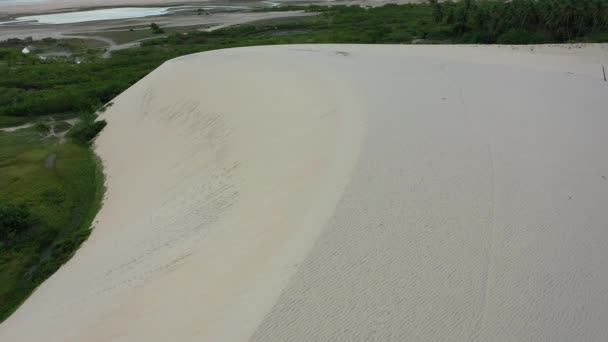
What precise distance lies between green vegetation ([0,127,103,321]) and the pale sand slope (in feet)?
1.99

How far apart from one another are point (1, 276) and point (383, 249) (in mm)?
8666

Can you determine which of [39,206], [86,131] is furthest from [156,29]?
[39,206]

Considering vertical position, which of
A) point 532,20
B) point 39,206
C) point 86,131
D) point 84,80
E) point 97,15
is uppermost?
point 532,20

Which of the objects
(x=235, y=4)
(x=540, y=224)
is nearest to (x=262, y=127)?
(x=540, y=224)

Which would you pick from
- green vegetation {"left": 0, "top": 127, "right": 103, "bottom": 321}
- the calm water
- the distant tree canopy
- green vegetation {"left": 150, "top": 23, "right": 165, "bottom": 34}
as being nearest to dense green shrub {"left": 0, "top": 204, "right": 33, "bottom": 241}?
green vegetation {"left": 0, "top": 127, "right": 103, "bottom": 321}

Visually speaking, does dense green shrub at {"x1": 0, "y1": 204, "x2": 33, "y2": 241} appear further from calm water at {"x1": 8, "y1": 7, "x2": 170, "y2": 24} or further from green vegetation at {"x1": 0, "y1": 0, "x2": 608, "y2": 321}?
calm water at {"x1": 8, "y1": 7, "x2": 170, "y2": 24}

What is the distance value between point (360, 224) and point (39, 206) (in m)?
10.2

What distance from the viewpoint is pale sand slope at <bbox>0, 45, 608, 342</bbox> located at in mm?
4977

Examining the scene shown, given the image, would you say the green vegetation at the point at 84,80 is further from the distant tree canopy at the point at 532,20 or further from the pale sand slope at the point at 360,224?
the pale sand slope at the point at 360,224

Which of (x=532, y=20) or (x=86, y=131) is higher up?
(x=532, y=20)

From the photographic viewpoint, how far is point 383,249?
5793 mm

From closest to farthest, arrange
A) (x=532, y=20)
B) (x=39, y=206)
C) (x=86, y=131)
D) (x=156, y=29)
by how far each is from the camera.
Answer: (x=39, y=206) < (x=86, y=131) < (x=532, y=20) < (x=156, y=29)

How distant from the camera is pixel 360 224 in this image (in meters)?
6.23

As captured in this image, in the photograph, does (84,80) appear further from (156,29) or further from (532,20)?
(532,20)
